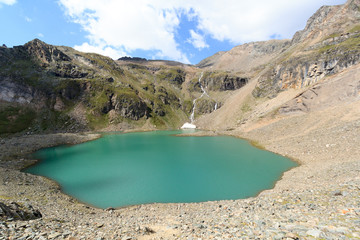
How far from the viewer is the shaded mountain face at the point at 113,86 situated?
93000 millimetres

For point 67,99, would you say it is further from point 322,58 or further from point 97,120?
point 322,58

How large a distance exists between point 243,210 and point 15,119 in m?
135

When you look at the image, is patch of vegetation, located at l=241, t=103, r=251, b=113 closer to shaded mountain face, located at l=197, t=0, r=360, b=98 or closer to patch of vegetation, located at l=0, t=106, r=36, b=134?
shaded mountain face, located at l=197, t=0, r=360, b=98

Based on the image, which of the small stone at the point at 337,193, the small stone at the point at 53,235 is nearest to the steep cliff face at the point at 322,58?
the small stone at the point at 337,193

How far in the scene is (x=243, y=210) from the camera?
49.7ft

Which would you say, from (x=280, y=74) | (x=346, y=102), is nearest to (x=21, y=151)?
(x=346, y=102)

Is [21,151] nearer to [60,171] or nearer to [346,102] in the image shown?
[60,171]

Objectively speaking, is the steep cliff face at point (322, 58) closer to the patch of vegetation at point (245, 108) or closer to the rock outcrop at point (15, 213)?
the patch of vegetation at point (245, 108)

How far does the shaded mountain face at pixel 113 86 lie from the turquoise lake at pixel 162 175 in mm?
67299

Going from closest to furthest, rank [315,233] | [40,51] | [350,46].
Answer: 1. [315,233]
2. [350,46]
3. [40,51]

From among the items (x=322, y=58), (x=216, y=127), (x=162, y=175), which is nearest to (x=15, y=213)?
(x=162, y=175)

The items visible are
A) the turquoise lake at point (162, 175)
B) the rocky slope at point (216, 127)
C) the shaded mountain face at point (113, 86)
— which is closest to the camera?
the rocky slope at point (216, 127)

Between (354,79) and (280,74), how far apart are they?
46585mm

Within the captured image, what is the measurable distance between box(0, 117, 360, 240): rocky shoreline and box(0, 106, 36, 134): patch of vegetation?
209 feet
